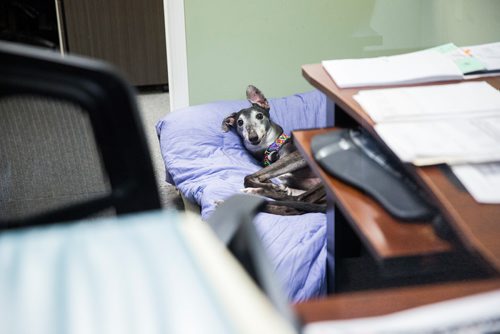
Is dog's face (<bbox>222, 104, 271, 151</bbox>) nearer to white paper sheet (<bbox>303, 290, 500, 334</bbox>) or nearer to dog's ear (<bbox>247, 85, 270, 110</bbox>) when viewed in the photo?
dog's ear (<bbox>247, 85, 270, 110</bbox>)

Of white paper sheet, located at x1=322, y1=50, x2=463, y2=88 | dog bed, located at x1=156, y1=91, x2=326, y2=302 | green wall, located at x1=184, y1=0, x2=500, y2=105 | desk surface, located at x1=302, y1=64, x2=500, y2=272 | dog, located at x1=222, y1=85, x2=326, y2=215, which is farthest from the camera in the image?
green wall, located at x1=184, y1=0, x2=500, y2=105

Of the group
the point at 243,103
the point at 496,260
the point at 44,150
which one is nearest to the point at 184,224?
the point at 496,260

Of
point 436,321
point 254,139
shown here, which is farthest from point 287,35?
point 436,321

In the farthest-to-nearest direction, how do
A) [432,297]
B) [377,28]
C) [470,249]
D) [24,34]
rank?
[24,34] → [377,28] → [470,249] → [432,297]

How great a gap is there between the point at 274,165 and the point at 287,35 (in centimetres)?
104

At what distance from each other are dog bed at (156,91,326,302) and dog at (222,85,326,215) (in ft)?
0.14

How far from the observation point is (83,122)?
781 mm

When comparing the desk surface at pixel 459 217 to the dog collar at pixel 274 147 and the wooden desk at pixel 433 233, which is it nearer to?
the wooden desk at pixel 433 233

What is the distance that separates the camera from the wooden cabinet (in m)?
3.98

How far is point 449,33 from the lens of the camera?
2.98m

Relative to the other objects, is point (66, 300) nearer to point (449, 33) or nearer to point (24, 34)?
point (449, 33)

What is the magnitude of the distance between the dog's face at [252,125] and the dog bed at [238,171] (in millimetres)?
57

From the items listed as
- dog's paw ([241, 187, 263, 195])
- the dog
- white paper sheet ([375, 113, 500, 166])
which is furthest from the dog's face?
white paper sheet ([375, 113, 500, 166])

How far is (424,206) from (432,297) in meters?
0.26
